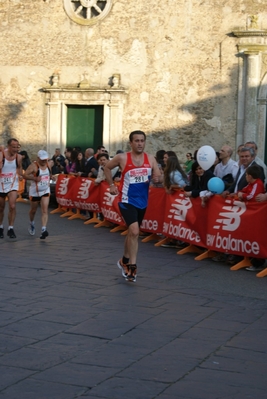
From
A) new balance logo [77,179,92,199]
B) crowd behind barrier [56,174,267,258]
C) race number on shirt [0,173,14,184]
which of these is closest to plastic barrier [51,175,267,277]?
crowd behind barrier [56,174,267,258]

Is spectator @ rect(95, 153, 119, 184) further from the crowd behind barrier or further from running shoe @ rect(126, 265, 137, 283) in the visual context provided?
running shoe @ rect(126, 265, 137, 283)

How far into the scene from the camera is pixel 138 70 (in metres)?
23.1

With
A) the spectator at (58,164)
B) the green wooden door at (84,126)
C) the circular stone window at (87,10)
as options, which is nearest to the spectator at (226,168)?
the spectator at (58,164)

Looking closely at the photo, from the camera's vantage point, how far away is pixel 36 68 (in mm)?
24047

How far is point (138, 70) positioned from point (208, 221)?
12.2 metres

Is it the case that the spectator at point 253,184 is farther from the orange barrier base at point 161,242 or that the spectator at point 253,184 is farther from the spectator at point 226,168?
the orange barrier base at point 161,242

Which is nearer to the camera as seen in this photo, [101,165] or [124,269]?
[124,269]

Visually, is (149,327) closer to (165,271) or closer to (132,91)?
(165,271)

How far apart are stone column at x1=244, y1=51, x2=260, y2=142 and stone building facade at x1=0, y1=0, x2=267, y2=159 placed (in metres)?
0.03

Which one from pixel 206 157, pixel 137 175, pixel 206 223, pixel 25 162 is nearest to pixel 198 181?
pixel 206 157

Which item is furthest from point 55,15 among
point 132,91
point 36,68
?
point 132,91

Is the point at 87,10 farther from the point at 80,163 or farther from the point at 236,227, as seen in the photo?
the point at 236,227

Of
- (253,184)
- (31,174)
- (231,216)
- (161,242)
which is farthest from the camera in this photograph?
(31,174)

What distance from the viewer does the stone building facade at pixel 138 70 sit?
22.2 m
